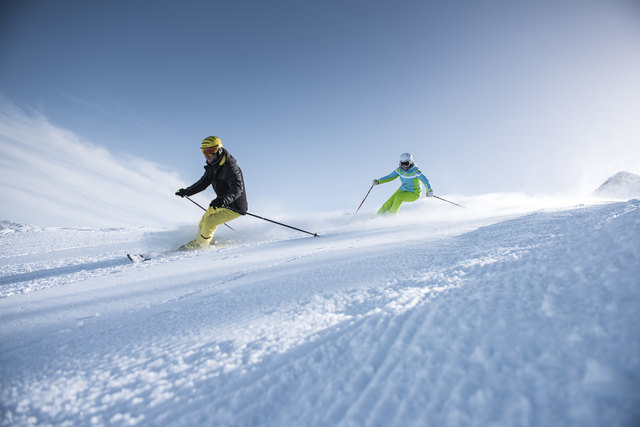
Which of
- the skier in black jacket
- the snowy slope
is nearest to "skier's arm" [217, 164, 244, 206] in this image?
the skier in black jacket

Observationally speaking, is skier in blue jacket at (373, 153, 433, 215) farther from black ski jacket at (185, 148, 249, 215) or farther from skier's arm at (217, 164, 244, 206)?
skier's arm at (217, 164, 244, 206)

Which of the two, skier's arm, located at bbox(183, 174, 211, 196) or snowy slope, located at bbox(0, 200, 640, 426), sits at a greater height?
skier's arm, located at bbox(183, 174, 211, 196)

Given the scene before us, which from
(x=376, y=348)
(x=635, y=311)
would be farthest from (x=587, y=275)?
(x=376, y=348)

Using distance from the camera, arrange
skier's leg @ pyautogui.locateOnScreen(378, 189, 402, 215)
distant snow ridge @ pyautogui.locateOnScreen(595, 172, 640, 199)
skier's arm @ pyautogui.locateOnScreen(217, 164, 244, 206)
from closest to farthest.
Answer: skier's arm @ pyautogui.locateOnScreen(217, 164, 244, 206), skier's leg @ pyautogui.locateOnScreen(378, 189, 402, 215), distant snow ridge @ pyautogui.locateOnScreen(595, 172, 640, 199)

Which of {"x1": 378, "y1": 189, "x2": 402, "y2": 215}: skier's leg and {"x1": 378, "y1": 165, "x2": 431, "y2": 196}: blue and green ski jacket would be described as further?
{"x1": 378, "y1": 189, "x2": 402, "y2": 215}: skier's leg

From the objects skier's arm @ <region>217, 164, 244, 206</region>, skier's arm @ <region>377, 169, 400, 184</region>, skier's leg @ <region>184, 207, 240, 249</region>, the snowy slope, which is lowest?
the snowy slope

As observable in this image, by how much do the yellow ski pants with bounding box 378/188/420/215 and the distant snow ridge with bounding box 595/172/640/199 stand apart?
1562 cm

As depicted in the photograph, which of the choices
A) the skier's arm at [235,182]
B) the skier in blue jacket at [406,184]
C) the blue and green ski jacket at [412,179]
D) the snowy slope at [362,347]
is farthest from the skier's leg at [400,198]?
the snowy slope at [362,347]

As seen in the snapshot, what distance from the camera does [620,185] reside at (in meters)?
16.6

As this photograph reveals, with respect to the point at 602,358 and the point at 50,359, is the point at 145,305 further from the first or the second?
the point at 602,358

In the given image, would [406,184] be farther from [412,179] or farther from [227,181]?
[227,181]

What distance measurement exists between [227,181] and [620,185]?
24.4 metres

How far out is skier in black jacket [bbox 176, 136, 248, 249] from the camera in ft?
15.3

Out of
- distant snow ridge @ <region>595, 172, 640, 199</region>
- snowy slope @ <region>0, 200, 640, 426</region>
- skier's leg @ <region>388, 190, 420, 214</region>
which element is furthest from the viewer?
distant snow ridge @ <region>595, 172, 640, 199</region>
